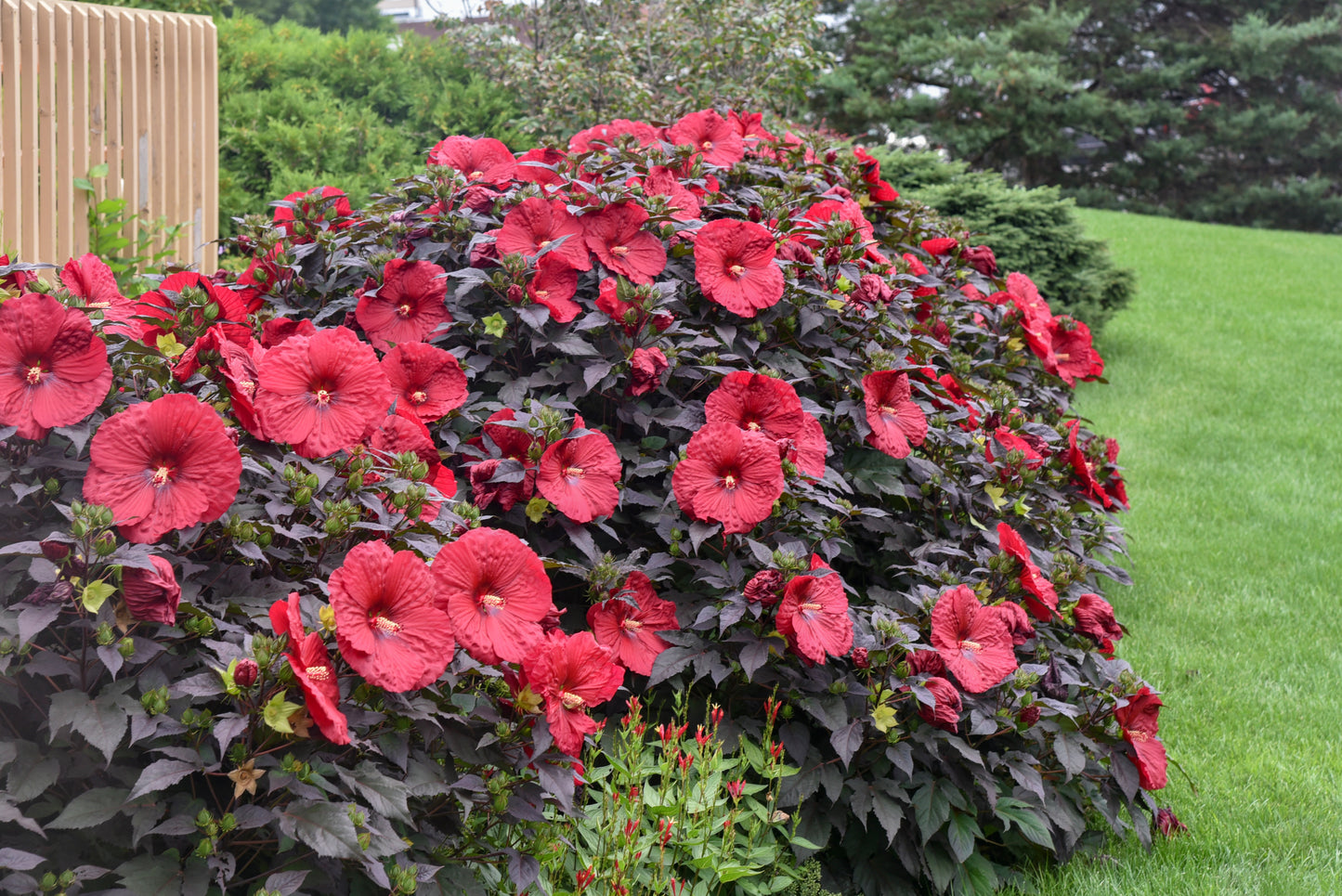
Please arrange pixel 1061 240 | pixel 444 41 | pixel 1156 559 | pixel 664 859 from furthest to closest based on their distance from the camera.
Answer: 1. pixel 444 41
2. pixel 1061 240
3. pixel 1156 559
4. pixel 664 859

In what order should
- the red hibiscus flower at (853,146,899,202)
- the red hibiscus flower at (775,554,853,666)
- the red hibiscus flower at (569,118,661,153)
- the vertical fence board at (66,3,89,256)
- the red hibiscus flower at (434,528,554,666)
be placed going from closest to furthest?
the red hibiscus flower at (434,528,554,666), the red hibiscus flower at (775,554,853,666), the red hibiscus flower at (569,118,661,153), the red hibiscus flower at (853,146,899,202), the vertical fence board at (66,3,89,256)

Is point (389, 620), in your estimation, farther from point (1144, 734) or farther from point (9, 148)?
point (9, 148)

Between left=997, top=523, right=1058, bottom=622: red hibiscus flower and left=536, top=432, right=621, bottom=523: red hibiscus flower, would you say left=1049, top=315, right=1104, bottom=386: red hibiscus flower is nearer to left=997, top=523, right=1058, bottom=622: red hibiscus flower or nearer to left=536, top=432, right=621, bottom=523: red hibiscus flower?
left=997, top=523, right=1058, bottom=622: red hibiscus flower

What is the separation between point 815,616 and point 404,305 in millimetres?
1033

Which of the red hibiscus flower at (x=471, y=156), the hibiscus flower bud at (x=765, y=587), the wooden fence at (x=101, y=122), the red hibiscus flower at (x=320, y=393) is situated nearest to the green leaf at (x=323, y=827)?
the red hibiscus flower at (x=320, y=393)

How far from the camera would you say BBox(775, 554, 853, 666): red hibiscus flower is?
5.57 feet

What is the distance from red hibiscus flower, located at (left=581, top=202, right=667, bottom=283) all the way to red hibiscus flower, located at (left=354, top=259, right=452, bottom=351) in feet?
1.07

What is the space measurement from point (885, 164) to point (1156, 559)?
397cm

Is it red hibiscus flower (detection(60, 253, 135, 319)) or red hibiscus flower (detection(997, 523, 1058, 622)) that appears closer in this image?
A: red hibiscus flower (detection(60, 253, 135, 319))

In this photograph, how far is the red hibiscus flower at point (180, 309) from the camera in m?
1.49

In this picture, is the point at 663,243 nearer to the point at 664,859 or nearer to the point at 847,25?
the point at 664,859

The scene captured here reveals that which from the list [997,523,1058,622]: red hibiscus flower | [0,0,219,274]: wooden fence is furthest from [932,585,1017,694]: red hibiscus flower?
[0,0,219,274]: wooden fence

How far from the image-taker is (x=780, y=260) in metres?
2.16

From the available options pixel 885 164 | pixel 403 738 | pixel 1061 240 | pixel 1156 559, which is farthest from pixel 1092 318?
pixel 403 738
